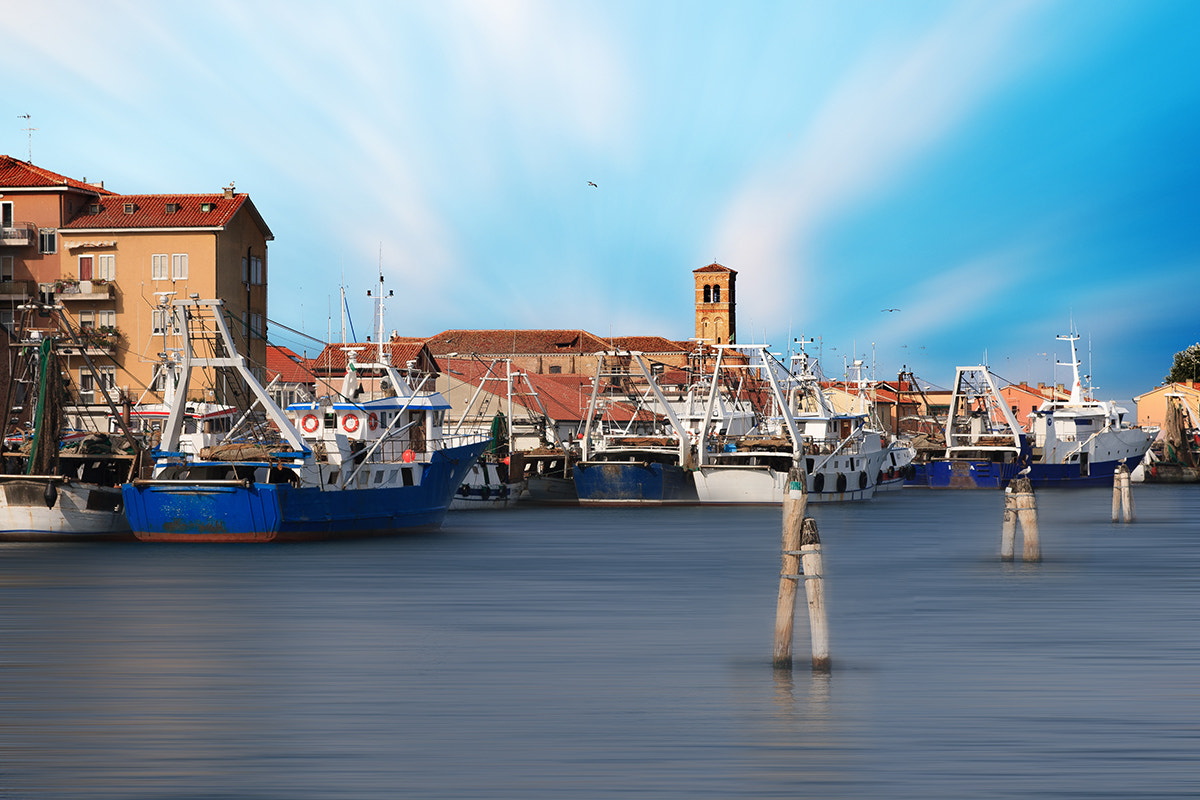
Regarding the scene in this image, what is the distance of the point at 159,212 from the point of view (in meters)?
84.2

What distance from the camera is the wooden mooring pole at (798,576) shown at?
61.1 feet

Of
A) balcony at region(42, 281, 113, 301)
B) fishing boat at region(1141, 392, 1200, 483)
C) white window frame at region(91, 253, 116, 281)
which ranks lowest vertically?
fishing boat at region(1141, 392, 1200, 483)

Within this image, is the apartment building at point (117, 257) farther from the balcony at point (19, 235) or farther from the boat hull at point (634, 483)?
the boat hull at point (634, 483)

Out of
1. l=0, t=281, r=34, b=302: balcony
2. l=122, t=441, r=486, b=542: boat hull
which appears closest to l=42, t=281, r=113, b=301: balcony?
l=0, t=281, r=34, b=302: balcony

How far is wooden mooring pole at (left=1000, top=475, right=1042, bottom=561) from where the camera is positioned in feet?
117

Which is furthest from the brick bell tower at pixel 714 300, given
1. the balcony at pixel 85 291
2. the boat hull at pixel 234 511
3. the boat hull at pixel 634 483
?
the boat hull at pixel 234 511

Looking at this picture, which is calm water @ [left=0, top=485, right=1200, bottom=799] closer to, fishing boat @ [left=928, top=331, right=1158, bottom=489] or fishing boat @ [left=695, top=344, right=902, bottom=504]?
fishing boat @ [left=695, top=344, right=902, bottom=504]

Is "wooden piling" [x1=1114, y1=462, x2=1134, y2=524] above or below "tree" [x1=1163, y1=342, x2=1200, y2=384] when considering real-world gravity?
below

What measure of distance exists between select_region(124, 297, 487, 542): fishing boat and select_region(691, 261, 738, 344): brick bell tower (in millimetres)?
129732

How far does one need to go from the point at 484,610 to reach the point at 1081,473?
220 ft

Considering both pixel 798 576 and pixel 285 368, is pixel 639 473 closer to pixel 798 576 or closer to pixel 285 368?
pixel 285 368

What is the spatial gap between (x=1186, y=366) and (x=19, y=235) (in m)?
112

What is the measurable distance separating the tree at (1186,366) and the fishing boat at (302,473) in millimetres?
114326

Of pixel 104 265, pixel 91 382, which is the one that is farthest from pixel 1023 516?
pixel 104 265
